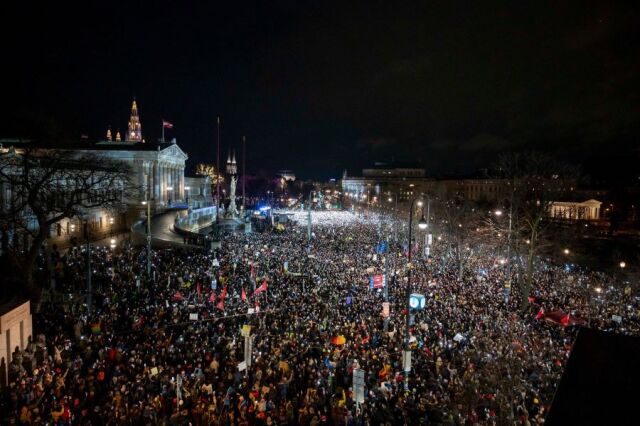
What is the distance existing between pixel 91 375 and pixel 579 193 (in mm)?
87504

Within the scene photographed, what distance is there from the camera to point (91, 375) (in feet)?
37.4

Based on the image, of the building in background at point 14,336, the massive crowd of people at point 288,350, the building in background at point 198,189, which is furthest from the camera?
the building in background at point 198,189

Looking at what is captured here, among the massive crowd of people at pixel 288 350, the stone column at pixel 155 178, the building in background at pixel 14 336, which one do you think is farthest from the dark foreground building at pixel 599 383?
the stone column at pixel 155 178

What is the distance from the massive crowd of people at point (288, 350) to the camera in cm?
1029

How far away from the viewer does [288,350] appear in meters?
13.7

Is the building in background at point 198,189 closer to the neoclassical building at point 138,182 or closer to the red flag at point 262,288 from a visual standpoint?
the neoclassical building at point 138,182

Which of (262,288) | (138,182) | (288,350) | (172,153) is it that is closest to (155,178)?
(138,182)

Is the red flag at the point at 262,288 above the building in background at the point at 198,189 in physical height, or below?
below

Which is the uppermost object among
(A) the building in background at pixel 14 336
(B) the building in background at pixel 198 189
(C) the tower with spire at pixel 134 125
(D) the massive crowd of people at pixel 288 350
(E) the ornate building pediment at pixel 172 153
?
(C) the tower with spire at pixel 134 125

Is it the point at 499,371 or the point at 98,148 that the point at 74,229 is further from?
the point at 499,371

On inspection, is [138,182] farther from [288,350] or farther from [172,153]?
[288,350]

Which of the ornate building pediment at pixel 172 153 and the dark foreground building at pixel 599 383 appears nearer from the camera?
the dark foreground building at pixel 599 383

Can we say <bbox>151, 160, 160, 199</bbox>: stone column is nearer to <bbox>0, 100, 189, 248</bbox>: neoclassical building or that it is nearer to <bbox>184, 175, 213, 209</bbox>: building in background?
<bbox>0, 100, 189, 248</bbox>: neoclassical building

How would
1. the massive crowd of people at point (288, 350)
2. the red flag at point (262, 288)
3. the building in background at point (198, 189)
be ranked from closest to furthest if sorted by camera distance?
the massive crowd of people at point (288, 350) < the red flag at point (262, 288) < the building in background at point (198, 189)
